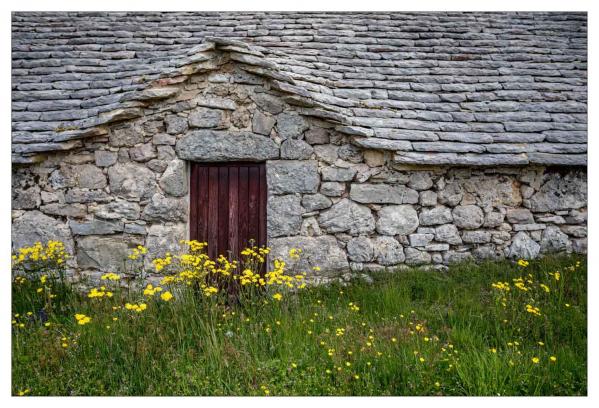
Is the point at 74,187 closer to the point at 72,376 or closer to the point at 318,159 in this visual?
the point at 72,376

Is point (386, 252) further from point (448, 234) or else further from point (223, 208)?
point (223, 208)

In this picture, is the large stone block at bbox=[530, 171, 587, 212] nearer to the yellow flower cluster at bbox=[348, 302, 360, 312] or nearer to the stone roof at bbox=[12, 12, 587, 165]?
the stone roof at bbox=[12, 12, 587, 165]

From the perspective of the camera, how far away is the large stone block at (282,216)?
4578 millimetres

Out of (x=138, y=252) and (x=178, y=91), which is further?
(x=178, y=91)

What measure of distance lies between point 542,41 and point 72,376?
7698 millimetres

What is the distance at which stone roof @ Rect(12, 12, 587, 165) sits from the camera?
14.8ft

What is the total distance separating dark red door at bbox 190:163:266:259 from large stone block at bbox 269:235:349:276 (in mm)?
393

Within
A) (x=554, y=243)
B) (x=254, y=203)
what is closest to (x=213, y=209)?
(x=254, y=203)

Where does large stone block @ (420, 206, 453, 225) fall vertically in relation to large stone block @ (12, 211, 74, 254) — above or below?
above

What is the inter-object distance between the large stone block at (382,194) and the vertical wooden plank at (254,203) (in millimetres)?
1192

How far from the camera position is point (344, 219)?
462 centimetres

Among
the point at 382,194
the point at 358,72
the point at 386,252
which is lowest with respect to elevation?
the point at 386,252

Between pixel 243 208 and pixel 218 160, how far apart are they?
681 millimetres

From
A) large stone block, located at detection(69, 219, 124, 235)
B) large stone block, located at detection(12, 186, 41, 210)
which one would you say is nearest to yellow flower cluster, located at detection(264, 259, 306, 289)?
large stone block, located at detection(69, 219, 124, 235)
